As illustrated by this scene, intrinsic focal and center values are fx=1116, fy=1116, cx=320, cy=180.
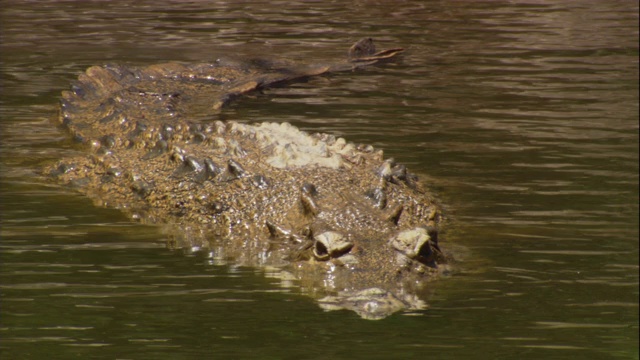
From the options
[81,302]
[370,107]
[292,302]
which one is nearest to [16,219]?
[81,302]

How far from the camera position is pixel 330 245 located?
620 centimetres

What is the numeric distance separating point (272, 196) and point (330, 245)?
112cm

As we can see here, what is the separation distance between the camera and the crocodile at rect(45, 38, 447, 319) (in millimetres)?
6105

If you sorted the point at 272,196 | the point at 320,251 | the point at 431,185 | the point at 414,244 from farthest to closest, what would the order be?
the point at 431,185 → the point at 272,196 → the point at 320,251 → the point at 414,244

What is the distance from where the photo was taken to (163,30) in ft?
50.8

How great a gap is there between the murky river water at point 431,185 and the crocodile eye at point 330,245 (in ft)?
1.17

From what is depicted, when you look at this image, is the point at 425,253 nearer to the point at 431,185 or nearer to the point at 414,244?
the point at 414,244

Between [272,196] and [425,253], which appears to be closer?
[425,253]

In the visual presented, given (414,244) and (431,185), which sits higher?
(414,244)

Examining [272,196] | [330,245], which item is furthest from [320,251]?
[272,196]

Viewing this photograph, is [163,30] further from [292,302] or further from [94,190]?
[292,302]

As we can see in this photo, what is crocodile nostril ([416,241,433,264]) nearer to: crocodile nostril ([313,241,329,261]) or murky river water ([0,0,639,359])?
murky river water ([0,0,639,359])

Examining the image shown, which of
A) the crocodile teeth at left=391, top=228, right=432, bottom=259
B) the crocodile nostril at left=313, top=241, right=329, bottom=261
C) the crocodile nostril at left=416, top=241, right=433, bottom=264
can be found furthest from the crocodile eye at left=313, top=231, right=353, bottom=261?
the crocodile nostril at left=416, top=241, right=433, bottom=264

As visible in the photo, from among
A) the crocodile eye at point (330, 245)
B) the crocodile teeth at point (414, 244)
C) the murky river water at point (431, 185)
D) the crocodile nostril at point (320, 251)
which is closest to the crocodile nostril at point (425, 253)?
the crocodile teeth at point (414, 244)
